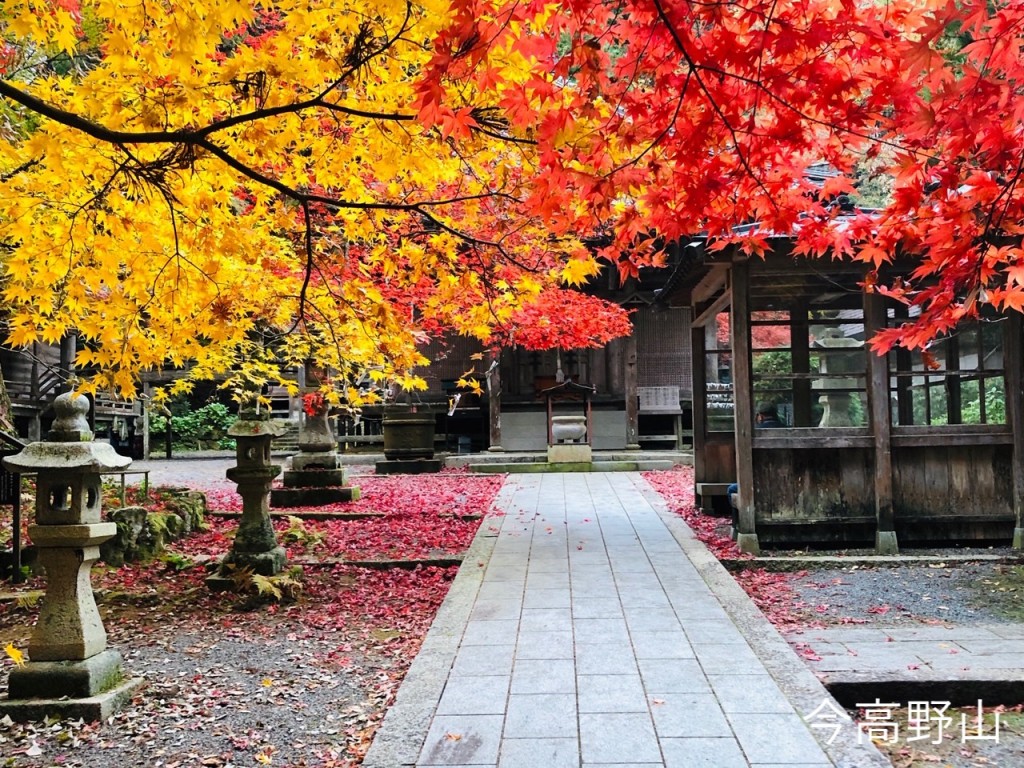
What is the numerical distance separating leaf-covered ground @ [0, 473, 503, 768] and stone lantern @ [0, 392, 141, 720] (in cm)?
15

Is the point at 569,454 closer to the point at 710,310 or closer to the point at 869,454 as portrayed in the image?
the point at 710,310

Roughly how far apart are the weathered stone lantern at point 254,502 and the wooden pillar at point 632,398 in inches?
540

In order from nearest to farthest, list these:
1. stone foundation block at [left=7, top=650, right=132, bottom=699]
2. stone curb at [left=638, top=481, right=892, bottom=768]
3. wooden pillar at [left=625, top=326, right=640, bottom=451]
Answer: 1. stone curb at [left=638, top=481, right=892, bottom=768]
2. stone foundation block at [left=7, top=650, right=132, bottom=699]
3. wooden pillar at [left=625, top=326, right=640, bottom=451]

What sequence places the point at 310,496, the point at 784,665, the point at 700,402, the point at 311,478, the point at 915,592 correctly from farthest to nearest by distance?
the point at 311,478, the point at 310,496, the point at 700,402, the point at 915,592, the point at 784,665

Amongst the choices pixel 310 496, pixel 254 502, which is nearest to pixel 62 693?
pixel 254 502

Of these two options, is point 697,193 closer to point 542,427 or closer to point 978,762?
point 978,762

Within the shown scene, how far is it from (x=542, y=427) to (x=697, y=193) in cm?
1616

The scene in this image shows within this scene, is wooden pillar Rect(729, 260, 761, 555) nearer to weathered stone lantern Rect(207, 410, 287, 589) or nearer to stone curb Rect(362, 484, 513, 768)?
stone curb Rect(362, 484, 513, 768)

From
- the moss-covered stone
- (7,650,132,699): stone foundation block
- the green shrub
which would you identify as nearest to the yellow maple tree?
(7,650,132,699): stone foundation block

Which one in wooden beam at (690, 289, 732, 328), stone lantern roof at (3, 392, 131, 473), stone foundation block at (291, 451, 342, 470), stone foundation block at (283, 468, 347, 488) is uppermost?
wooden beam at (690, 289, 732, 328)

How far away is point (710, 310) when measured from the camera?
30.2ft

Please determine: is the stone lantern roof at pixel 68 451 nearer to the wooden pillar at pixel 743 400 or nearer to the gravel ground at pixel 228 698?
the gravel ground at pixel 228 698

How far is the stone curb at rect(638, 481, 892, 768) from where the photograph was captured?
3.11 m

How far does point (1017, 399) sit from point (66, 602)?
28.2 feet
